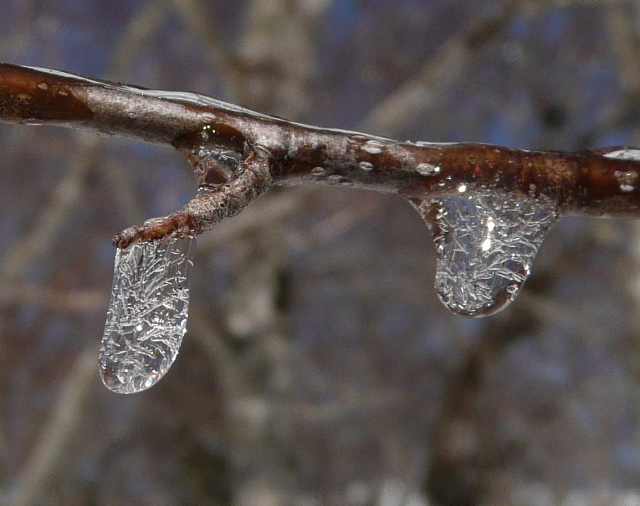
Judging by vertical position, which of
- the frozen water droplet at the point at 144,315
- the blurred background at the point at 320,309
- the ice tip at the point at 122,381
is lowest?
the ice tip at the point at 122,381

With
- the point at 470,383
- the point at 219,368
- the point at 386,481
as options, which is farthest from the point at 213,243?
the point at 386,481

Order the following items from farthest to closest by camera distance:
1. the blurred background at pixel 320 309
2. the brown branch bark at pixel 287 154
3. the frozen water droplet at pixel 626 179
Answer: the blurred background at pixel 320 309 < the frozen water droplet at pixel 626 179 < the brown branch bark at pixel 287 154

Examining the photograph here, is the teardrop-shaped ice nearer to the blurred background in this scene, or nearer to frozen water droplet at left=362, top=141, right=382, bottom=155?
frozen water droplet at left=362, top=141, right=382, bottom=155

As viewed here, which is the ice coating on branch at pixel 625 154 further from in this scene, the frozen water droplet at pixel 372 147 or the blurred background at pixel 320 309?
the blurred background at pixel 320 309

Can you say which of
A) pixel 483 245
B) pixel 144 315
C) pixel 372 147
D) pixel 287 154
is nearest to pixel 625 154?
pixel 483 245

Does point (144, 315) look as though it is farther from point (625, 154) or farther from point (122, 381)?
point (625, 154)

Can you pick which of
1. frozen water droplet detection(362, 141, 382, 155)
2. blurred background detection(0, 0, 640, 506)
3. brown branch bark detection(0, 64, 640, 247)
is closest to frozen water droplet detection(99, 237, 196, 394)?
brown branch bark detection(0, 64, 640, 247)

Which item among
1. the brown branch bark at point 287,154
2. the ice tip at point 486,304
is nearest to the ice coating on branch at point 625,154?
the brown branch bark at point 287,154
